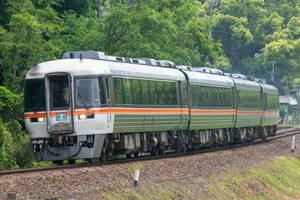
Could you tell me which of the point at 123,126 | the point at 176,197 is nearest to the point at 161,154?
the point at 123,126

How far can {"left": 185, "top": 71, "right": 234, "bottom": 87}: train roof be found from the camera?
1020 inches

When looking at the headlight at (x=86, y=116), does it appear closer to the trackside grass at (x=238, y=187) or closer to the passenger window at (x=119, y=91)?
the passenger window at (x=119, y=91)

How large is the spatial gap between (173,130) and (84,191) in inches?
Answer: 429

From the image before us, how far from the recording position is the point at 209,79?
2809cm

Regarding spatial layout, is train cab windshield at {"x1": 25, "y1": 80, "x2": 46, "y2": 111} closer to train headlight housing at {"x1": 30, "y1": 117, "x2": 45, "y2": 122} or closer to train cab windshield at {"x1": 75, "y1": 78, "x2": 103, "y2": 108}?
train headlight housing at {"x1": 30, "y1": 117, "x2": 45, "y2": 122}

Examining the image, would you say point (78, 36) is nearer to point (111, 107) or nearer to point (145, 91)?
point (145, 91)

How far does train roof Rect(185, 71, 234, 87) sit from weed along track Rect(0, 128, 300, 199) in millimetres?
3676

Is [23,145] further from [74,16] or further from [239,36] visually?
[239,36]

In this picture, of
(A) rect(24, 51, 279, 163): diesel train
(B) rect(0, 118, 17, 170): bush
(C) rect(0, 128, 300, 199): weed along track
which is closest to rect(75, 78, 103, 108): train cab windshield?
(A) rect(24, 51, 279, 163): diesel train

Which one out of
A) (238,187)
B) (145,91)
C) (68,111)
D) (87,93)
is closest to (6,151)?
(68,111)

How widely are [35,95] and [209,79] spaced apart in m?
11.7

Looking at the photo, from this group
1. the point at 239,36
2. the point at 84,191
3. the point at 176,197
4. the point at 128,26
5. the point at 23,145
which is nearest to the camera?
the point at 84,191

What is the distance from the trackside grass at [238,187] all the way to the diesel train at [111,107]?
115 inches

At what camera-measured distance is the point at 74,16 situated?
108ft
